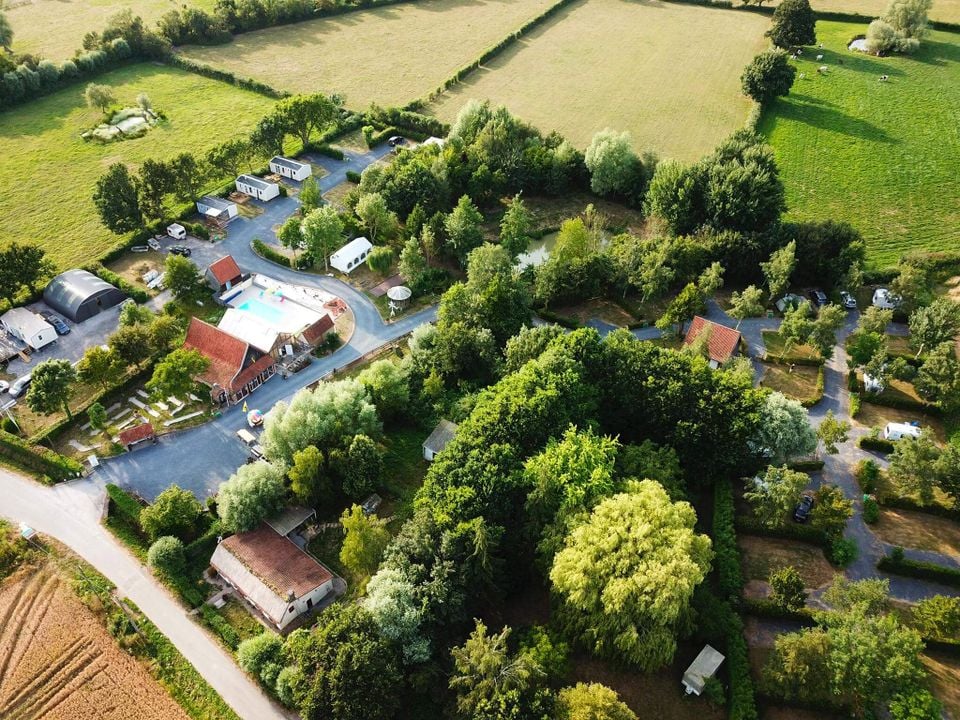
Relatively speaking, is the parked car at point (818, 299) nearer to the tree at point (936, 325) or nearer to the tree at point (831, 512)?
the tree at point (936, 325)

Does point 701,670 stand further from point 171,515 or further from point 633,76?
point 633,76

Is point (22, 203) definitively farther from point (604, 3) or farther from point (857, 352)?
point (604, 3)

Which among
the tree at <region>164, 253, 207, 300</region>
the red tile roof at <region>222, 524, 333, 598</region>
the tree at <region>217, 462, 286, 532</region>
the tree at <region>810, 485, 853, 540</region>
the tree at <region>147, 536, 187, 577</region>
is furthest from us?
the tree at <region>164, 253, 207, 300</region>

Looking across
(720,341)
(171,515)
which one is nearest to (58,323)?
(171,515)

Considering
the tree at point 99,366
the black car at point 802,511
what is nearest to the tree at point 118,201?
the tree at point 99,366

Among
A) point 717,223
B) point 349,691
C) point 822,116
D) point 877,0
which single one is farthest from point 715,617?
point 877,0

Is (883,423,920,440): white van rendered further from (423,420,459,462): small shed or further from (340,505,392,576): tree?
(340,505,392,576): tree

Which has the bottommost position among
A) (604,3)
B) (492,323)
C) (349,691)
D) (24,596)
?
(24,596)

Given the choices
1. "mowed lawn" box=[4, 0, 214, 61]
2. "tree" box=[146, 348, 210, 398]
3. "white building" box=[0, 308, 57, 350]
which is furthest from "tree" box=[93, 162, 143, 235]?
"mowed lawn" box=[4, 0, 214, 61]
